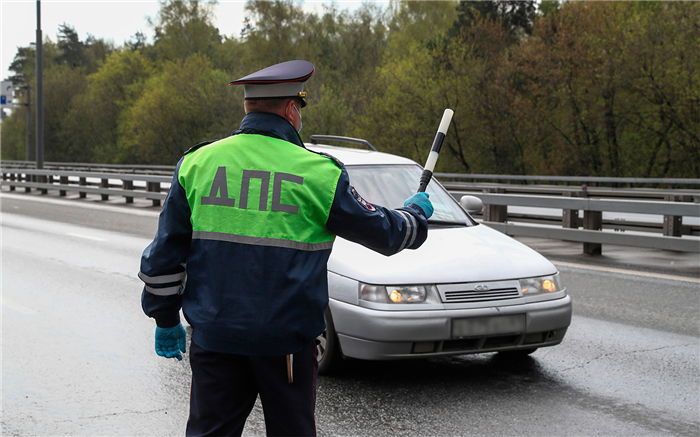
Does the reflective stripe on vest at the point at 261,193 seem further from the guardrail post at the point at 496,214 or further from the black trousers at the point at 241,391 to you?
the guardrail post at the point at 496,214

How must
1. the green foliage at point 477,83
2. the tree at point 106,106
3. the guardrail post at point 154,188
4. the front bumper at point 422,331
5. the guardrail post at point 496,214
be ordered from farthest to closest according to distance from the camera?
the tree at point 106,106, the green foliage at point 477,83, the guardrail post at point 154,188, the guardrail post at point 496,214, the front bumper at point 422,331

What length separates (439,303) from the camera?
4.85 metres

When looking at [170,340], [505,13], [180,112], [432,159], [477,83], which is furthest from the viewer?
[180,112]

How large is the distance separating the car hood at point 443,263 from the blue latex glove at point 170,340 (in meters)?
2.16

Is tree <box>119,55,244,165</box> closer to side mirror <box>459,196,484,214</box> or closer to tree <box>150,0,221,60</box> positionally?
tree <box>150,0,221,60</box>

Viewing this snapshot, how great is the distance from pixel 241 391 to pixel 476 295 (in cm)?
261

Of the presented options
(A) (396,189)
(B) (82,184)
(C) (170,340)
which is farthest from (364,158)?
(B) (82,184)

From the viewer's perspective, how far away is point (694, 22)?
A: 29.9 m

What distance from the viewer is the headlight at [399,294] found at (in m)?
4.86

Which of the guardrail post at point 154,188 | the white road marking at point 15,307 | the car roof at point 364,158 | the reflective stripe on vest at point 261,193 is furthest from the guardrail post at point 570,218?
the guardrail post at point 154,188

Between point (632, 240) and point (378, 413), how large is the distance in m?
7.23

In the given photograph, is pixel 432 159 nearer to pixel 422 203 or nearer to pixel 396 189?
pixel 422 203

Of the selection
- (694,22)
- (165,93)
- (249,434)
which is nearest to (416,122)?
(694,22)

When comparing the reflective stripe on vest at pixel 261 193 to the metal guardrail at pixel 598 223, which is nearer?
the reflective stripe on vest at pixel 261 193
